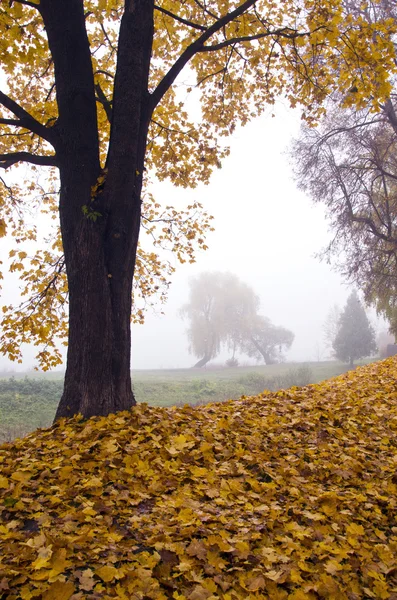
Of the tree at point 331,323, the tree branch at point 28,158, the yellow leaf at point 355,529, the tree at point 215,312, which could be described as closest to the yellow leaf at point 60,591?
the yellow leaf at point 355,529

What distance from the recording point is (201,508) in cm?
316

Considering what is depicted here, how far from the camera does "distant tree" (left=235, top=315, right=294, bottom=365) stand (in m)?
50.4

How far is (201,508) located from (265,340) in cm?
5002

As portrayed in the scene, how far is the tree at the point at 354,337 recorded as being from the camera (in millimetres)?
38062

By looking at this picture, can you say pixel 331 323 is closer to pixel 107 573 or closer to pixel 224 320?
pixel 224 320

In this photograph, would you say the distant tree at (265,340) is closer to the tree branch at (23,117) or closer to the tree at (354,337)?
the tree at (354,337)

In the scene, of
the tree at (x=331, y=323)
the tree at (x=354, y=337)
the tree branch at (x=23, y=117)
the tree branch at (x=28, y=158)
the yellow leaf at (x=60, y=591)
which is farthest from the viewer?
the tree at (x=331, y=323)

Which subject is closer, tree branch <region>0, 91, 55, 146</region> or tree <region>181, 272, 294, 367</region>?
tree branch <region>0, 91, 55, 146</region>

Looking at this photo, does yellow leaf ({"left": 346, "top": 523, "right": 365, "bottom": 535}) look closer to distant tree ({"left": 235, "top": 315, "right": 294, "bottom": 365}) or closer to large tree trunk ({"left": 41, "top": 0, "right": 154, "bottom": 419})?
large tree trunk ({"left": 41, "top": 0, "right": 154, "bottom": 419})

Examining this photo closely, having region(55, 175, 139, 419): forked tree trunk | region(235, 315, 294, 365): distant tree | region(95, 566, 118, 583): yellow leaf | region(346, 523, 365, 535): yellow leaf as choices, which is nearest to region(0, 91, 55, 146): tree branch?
region(55, 175, 139, 419): forked tree trunk

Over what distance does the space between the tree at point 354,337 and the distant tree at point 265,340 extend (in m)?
12.3

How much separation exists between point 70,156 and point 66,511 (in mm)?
3828

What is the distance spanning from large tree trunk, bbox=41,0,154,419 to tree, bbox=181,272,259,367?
41.3 m

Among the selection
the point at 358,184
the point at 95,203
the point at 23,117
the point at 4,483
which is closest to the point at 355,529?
the point at 4,483
